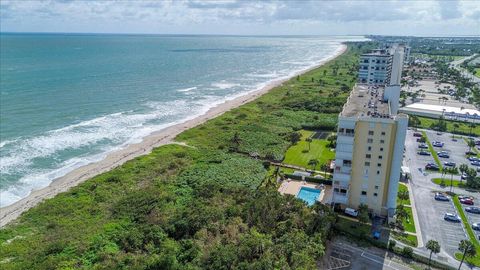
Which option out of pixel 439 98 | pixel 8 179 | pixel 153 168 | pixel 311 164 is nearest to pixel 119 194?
pixel 153 168

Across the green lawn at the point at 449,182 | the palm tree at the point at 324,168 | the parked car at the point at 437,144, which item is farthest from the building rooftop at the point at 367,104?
the parked car at the point at 437,144

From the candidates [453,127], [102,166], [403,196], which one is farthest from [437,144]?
[102,166]

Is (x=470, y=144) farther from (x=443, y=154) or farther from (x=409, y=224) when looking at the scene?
(x=409, y=224)

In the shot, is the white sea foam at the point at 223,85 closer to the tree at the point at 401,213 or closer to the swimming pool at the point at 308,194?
the swimming pool at the point at 308,194

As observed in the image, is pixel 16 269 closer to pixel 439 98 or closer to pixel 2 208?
pixel 2 208

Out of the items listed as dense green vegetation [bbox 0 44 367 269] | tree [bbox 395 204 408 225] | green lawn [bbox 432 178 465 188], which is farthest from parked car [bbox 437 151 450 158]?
dense green vegetation [bbox 0 44 367 269]
